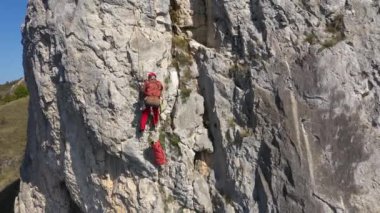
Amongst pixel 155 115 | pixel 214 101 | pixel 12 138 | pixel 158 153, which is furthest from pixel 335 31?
pixel 12 138

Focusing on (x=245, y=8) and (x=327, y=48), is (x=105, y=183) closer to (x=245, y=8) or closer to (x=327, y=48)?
(x=245, y=8)

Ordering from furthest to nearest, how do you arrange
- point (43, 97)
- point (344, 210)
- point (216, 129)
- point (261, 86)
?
point (43, 97) < point (216, 129) < point (261, 86) < point (344, 210)

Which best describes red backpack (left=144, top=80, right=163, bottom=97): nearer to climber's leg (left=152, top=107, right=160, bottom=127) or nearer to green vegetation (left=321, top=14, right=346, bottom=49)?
climber's leg (left=152, top=107, right=160, bottom=127)

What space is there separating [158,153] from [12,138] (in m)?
27.7

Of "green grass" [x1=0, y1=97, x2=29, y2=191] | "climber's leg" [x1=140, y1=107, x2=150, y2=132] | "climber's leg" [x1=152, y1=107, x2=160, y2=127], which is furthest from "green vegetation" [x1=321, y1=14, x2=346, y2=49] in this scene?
"green grass" [x1=0, y1=97, x2=29, y2=191]

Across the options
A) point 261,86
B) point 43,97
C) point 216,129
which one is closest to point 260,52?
point 261,86

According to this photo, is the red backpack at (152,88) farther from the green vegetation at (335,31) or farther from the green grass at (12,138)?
the green grass at (12,138)

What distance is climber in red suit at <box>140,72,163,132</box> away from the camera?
13.4 metres

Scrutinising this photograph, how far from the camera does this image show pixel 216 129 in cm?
1387

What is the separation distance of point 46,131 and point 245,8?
353 inches

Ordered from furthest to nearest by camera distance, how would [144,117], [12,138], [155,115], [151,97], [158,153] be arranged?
1. [12,138]
2. [155,115]
3. [144,117]
4. [158,153]
5. [151,97]

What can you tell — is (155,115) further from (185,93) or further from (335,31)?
(335,31)

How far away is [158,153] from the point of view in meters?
13.7

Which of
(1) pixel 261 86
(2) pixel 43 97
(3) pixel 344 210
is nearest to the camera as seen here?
(3) pixel 344 210
